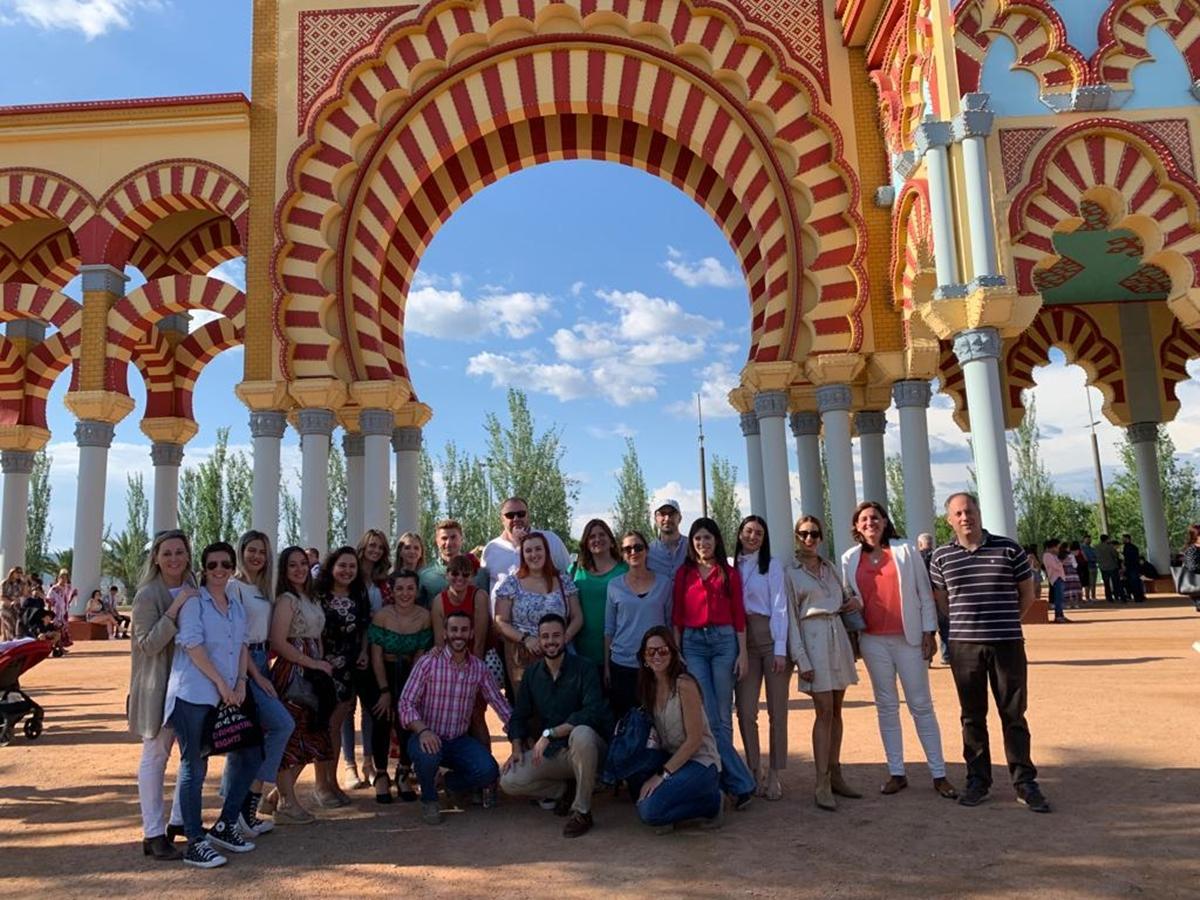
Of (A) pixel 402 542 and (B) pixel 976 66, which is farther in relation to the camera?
(B) pixel 976 66

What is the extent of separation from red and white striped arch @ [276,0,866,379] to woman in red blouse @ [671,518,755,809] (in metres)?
6.82

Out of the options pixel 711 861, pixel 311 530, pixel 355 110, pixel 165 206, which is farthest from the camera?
pixel 165 206

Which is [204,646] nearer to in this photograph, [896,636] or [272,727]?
[272,727]

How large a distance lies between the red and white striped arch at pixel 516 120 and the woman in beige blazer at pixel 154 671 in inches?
293

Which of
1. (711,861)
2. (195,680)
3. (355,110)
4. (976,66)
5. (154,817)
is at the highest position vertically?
(355,110)

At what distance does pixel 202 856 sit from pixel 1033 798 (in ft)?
11.9

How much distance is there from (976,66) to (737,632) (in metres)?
7.69

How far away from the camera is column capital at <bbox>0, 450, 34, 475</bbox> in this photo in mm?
13703

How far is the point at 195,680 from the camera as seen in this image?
3.51 metres

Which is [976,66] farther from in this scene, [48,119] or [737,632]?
[48,119]

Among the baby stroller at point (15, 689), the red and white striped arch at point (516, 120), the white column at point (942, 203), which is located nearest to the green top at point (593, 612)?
the baby stroller at point (15, 689)

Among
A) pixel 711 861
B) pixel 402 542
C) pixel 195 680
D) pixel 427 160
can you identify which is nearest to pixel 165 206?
pixel 427 160

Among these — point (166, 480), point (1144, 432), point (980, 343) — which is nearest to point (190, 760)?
point (980, 343)

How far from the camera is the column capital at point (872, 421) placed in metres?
12.4
